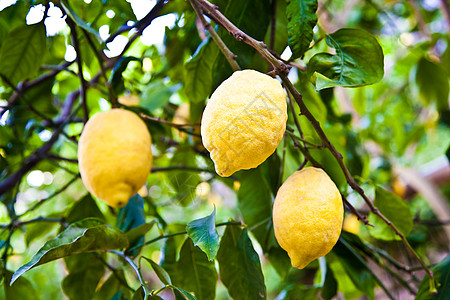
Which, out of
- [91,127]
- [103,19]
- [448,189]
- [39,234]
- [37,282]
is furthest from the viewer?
[448,189]

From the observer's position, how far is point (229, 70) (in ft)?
2.02

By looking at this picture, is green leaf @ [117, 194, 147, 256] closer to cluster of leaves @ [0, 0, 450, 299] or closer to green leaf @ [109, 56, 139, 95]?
cluster of leaves @ [0, 0, 450, 299]

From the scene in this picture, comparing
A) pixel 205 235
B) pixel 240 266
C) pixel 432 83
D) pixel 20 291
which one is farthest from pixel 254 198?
pixel 432 83

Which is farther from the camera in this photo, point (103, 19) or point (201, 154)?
point (201, 154)

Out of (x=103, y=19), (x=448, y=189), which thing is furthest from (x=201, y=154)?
(x=448, y=189)

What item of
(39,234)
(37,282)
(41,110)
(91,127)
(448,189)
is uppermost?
(91,127)

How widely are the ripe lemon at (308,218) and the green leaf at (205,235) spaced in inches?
2.9

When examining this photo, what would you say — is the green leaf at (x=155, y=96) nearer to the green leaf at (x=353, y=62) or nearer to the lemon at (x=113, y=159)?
the lemon at (x=113, y=159)

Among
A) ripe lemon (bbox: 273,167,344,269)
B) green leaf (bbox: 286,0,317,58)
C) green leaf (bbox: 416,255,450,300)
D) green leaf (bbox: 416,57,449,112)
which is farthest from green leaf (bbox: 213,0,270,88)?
green leaf (bbox: 416,57,449,112)

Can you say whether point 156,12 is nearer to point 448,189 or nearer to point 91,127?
point 91,127

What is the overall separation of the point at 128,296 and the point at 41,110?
1.53 feet

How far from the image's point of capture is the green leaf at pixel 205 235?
0.46 metres

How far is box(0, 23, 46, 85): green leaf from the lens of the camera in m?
0.68

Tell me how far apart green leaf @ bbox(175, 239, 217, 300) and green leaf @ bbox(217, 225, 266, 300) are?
3 centimetres
